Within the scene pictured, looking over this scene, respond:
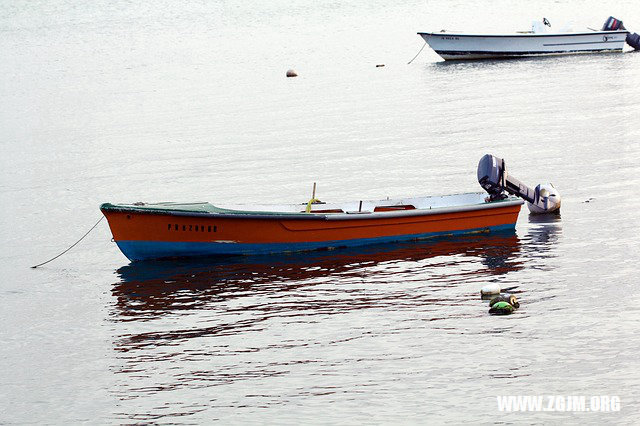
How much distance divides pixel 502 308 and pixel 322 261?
6.05m

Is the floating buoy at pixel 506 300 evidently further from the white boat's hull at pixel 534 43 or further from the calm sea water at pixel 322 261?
the white boat's hull at pixel 534 43

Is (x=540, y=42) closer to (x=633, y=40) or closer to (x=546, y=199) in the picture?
(x=633, y=40)

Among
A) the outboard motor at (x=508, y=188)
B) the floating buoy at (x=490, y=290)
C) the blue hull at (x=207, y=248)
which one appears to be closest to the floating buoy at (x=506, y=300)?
the floating buoy at (x=490, y=290)

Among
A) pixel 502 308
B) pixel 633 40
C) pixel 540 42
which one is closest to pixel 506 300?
pixel 502 308

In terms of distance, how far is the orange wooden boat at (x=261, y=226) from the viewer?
24766 mm

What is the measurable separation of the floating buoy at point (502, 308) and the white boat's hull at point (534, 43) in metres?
44.6

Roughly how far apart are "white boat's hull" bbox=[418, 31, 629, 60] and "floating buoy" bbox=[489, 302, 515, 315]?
44593 mm

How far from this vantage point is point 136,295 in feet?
75.7

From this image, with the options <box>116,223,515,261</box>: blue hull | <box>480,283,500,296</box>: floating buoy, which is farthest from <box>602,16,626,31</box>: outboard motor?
<box>480,283,500,296</box>: floating buoy

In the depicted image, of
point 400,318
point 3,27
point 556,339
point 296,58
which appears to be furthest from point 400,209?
point 3,27

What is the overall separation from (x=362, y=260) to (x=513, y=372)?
26.2 feet

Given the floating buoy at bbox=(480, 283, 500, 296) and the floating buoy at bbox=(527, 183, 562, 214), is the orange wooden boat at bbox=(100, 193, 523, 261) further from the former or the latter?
the floating buoy at bbox=(480, 283, 500, 296)

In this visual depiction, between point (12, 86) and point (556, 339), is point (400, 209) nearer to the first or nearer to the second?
point (556, 339)

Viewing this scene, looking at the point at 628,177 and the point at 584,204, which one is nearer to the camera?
the point at 584,204
